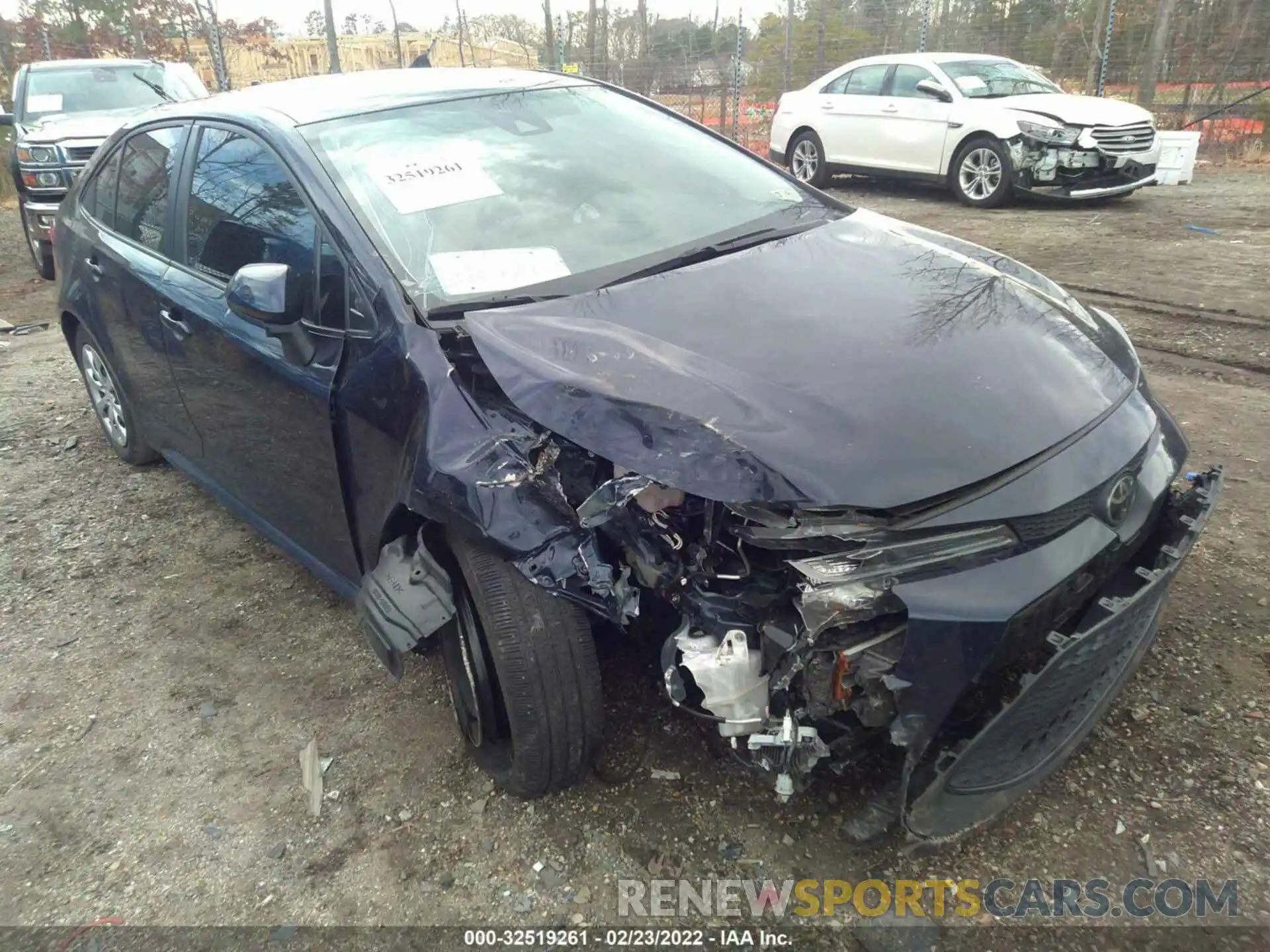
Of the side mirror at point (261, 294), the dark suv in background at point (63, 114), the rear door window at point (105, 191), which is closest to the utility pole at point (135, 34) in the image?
the dark suv in background at point (63, 114)

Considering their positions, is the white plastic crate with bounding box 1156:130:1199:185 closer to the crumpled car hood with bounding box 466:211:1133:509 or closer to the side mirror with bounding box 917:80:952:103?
the side mirror with bounding box 917:80:952:103

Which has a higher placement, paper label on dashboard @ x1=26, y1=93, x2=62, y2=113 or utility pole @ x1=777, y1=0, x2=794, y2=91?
utility pole @ x1=777, y1=0, x2=794, y2=91

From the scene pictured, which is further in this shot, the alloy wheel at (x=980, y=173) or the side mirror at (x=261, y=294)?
the alloy wheel at (x=980, y=173)

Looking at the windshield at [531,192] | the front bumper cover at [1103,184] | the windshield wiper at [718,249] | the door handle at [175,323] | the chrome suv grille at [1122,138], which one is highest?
the windshield at [531,192]

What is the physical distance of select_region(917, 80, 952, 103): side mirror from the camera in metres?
9.40

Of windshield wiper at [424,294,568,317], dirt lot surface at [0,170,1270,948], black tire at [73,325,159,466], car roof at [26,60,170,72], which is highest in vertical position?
car roof at [26,60,170,72]

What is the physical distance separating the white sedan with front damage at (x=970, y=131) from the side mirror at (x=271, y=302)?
23.8ft

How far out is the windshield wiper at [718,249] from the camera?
2.54m

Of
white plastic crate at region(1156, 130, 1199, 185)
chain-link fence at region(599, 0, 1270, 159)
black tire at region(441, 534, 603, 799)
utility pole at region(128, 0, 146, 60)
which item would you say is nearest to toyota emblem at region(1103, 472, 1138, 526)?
black tire at region(441, 534, 603, 799)

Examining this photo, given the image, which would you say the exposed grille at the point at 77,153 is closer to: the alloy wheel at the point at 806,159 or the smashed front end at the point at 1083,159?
the alloy wheel at the point at 806,159

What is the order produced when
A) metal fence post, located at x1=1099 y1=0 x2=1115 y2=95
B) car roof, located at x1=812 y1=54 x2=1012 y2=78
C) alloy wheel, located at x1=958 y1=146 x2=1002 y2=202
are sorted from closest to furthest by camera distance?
alloy wheel, located at x1=958 y1=146 x2=1002 y2=202 < car roof, located at x1=812 y1=54 x2=1012 y2=78 < metal fence post, located at x1=1099 y1=0 x2=1115 y2=95

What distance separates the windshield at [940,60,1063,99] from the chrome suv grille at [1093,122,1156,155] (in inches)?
45.6

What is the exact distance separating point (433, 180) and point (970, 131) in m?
8.14

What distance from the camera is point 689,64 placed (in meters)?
15.8
